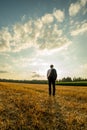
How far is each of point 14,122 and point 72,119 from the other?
8.51ft

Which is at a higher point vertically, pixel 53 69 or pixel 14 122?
pixel 53 69

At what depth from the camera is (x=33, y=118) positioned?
8648 millimetres

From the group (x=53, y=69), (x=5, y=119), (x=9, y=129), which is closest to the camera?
(x=9, y=129)

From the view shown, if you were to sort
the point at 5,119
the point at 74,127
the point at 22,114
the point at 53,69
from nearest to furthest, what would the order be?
the point at 74,127, the point at 5,119, the point at 22,114, the point at 53,69

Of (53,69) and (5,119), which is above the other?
(53,69)

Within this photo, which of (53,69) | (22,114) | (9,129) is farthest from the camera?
(53,69)

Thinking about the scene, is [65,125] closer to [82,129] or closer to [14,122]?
[82,129]

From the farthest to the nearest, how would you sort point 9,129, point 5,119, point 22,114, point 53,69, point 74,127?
1. point 53,69
2. point 22,114
3. point 5,119
4. point 74,127
5. point 9,129

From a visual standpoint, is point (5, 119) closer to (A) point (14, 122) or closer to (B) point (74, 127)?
(A) point (14, 122)

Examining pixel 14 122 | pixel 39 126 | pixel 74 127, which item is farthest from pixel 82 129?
pixel 14 122

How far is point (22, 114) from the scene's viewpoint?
9.20m

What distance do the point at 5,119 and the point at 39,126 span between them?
5.37 ft

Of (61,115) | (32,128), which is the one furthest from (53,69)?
(32,128)

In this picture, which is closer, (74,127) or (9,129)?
(9,129)
